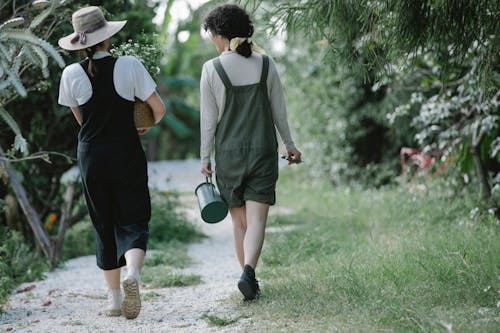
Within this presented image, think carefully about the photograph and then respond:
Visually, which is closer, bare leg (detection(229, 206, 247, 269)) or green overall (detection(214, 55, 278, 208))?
green overall (detection(214, 55, 278, 208))

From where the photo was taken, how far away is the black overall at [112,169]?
4320mm

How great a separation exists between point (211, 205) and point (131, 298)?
2.47ft

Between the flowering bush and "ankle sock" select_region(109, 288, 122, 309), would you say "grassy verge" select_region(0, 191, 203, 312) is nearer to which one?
"ankle sock" select_region(109, 288, 122, 309)

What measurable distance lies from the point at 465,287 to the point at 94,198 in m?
2.24

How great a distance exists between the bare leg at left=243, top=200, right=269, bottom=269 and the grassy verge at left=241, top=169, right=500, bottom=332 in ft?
0.92

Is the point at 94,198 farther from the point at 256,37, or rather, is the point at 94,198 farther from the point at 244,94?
the point at 256,37

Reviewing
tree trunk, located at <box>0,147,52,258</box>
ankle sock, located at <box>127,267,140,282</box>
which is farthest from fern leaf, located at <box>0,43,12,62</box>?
tree trunk, located at <box>0,147,52,258</box>

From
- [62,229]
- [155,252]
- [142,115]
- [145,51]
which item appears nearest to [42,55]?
[142,115]

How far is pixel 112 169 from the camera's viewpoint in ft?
14.4

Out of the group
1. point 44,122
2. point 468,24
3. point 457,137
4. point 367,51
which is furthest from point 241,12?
point 457,137

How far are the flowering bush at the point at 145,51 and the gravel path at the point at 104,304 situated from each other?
155 cm

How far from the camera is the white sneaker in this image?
4199 millimetres

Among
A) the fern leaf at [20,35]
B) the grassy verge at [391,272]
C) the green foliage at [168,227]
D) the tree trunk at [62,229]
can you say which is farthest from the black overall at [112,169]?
the green foliage at [168,227]

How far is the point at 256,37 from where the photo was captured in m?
13.8
